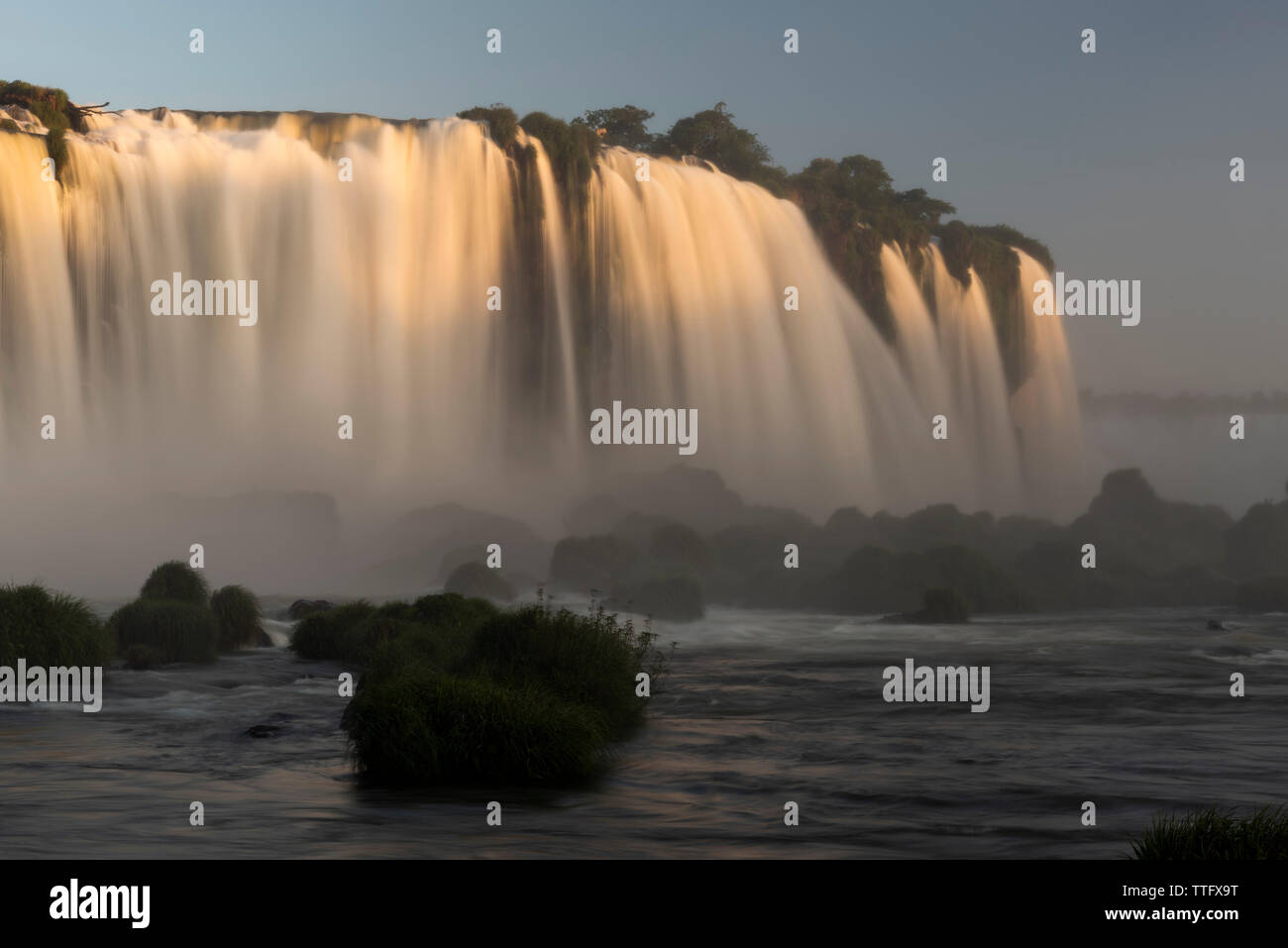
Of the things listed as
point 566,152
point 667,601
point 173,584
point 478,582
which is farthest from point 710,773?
point 566,152

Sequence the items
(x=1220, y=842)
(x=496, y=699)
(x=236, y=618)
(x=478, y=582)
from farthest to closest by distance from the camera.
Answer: (x=478, y=582), (x=236, y=618), (x=496, y=699), (x=1220, y=842)

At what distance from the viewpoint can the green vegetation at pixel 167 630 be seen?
3106 centimetres

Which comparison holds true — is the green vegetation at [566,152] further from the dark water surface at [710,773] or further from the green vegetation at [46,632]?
the green vegetation at [46,632]

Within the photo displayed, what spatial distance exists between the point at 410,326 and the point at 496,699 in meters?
44.2

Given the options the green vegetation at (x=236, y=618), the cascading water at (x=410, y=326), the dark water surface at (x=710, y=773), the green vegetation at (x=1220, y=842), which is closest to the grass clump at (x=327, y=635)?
the dark water surface at (x=710, y=773)

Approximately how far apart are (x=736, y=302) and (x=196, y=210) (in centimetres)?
2464

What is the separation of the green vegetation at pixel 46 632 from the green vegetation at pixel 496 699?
5396 mm

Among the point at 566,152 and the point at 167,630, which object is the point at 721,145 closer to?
the point at 566,152

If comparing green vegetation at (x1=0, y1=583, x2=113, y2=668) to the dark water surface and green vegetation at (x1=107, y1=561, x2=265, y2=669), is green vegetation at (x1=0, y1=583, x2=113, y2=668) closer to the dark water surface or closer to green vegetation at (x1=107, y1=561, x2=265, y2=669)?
the dark water surface

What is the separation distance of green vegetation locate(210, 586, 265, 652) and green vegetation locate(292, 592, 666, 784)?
230 inches

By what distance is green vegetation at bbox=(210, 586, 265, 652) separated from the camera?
34469 millimetres

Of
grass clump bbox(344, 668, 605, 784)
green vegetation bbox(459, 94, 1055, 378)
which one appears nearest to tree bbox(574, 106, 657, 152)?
green vegetation bbox(459, 94, 1055, 378)

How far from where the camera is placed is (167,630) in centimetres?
3114
